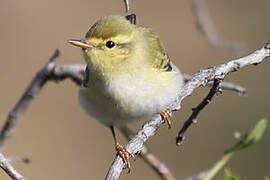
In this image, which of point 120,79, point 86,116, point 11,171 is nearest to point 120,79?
point 120,79

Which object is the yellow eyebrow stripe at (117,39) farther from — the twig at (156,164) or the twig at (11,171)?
the twig at (11,171)

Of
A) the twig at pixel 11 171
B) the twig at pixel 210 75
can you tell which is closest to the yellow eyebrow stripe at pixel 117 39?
the twig at pixel 210 75

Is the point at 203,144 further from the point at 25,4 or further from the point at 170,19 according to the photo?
the point at 25,4

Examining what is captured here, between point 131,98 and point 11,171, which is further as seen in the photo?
point 131,98

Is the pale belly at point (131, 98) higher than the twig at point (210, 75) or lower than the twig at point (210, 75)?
lower

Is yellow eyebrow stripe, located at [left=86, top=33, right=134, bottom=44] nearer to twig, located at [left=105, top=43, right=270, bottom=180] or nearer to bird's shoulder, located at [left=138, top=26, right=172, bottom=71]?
bird's shoulder, located at [left=138, top=26, right=172, bottom=71]

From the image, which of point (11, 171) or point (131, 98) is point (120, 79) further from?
point (11, 171)
